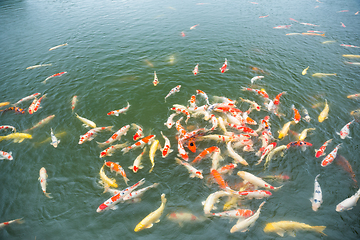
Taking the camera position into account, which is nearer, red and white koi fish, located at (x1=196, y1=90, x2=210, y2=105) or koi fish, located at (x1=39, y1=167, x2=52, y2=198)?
koi fish, located at (x1=39, y1=167, x2=52, y2=198)

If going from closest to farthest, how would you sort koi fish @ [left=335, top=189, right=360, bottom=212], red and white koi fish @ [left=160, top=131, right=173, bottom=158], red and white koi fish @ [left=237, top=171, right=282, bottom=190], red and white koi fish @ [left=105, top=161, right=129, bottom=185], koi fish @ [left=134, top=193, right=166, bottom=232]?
koi fish @ [left=134, top=193, right=166, bottom=232] < koi fish @ [left=335, top=189, right=360, bottom=212] < red and white koi fish @ [left=237, top=171, right=282, bottom=190] < red and white koi fish @ [left=105, top=161, right=129, bottom=185] < red and white koi fish @ [left=160, top=131, right=173, bottom=158]

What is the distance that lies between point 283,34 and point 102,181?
67.9 ft

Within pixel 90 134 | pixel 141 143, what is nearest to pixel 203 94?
pixel 141 143

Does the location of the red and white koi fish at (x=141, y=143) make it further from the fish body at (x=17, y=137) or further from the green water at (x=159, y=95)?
the fish body at (x=17, y=137)

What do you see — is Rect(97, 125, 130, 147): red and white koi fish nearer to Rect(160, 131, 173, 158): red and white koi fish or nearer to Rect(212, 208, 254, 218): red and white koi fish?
Rect(160, 131, 173, 158): red and white koi fish

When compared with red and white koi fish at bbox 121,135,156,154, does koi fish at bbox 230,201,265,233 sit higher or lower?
lower

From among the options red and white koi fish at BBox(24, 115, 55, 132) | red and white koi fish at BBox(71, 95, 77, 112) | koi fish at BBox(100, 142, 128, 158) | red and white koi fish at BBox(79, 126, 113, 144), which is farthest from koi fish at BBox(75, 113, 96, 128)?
koi fish at BBox(100, 142, 128, 158)

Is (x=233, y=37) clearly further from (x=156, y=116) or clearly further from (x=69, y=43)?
(x=69, y=43)

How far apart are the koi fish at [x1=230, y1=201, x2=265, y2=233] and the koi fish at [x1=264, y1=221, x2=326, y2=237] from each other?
493 mm

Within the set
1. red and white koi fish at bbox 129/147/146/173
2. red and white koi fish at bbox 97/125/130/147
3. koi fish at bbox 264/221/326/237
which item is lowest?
koi fish at bbox 264/221/326/237

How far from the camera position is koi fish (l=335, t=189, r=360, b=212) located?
6.11 meters

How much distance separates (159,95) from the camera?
1154cm

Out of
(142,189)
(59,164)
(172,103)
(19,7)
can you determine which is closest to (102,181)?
(142,189)

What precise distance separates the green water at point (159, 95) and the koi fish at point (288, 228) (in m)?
0.19
